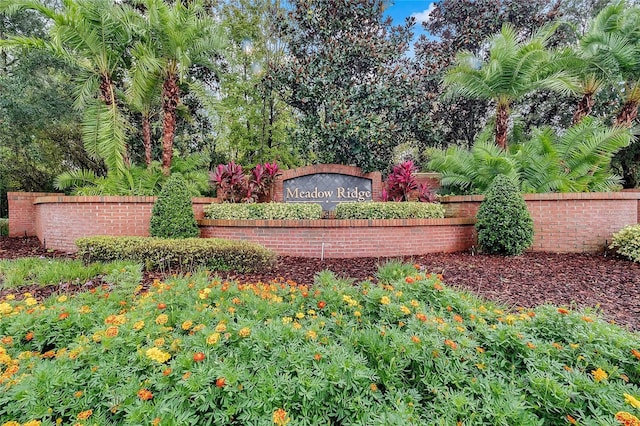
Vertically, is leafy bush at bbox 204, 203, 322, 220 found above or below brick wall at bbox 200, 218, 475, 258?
above

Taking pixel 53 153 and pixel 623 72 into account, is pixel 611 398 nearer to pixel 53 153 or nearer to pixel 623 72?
pixel 623 72

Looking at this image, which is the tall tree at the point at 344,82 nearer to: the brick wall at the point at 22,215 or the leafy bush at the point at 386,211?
the leafy bush at the point at 386,211

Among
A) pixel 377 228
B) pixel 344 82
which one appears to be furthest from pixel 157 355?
pixel 344 82

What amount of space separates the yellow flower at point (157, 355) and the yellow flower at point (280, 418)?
2.07 ft

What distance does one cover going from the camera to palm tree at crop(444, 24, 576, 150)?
7.77 m

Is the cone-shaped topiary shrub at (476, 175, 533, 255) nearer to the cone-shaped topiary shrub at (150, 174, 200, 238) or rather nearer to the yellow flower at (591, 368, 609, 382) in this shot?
the yellow flower at (591, 368, 609, 382)

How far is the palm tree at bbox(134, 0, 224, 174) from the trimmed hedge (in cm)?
331

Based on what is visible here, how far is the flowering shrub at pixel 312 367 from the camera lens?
58.8 inches

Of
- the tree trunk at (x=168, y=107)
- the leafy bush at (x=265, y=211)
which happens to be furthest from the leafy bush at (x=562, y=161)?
the tree trunk at (x=168, y=107)

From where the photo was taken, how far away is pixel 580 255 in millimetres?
6258

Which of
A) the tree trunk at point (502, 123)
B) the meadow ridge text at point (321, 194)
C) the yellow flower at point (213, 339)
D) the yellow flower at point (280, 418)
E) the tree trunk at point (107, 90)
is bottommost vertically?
the yellow flower at point (280, 418)

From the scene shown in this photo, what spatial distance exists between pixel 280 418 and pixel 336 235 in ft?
15.8

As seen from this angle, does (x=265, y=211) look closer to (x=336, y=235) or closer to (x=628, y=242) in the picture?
(x=336, y=235)

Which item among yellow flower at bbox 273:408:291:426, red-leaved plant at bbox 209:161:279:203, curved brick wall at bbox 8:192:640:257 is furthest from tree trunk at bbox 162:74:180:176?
yellow flower at bbox 273:408:291:426
